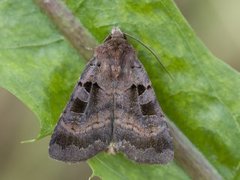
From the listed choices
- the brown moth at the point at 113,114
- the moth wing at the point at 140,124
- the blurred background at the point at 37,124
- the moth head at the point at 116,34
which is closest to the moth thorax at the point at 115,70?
the brown moth at the point at 113,114

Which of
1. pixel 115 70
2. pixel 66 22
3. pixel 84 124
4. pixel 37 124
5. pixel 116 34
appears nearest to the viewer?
pixel 66 22

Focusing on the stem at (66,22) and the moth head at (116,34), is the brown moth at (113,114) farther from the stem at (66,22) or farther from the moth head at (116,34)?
the stem at (66,22)

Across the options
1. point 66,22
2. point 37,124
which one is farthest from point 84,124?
point 37,124

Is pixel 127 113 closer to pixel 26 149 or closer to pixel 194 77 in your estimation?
pixel 194 77

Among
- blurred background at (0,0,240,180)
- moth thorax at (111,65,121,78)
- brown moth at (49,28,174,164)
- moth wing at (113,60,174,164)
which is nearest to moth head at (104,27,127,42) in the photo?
brown moth at (49,28,174,164)

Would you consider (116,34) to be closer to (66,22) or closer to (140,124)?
(66,22)

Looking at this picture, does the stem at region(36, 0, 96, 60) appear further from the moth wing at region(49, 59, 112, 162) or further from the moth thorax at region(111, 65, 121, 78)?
the moth thorax at region(111, 65, 121, 78)
